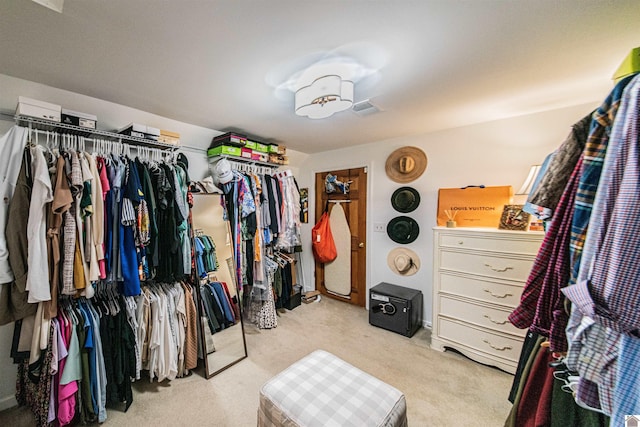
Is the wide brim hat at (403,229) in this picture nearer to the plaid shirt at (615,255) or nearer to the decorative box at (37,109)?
the plaid shirt at (615,255)

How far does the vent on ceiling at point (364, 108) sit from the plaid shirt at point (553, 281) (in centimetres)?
146

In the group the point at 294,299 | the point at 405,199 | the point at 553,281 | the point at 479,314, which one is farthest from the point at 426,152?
the point at 294,299

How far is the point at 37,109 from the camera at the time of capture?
1.41 meters

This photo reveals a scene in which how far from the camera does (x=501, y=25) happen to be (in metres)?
1.09

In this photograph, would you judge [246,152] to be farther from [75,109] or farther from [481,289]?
[481,289]

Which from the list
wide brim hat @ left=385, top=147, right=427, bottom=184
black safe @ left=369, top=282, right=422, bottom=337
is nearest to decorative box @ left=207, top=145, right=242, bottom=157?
wide brim hat @ left=385, top=147, right=427, bottom=184

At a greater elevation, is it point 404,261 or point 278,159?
point 278,159

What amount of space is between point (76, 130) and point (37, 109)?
22 centimetres

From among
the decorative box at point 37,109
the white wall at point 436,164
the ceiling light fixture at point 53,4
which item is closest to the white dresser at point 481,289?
the white wall at point 436,164

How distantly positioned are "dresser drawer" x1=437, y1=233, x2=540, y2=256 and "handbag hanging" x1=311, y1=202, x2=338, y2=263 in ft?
5.12

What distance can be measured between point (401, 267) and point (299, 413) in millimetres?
2115

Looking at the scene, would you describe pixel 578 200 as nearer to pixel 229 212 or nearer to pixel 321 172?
pixel 229 212

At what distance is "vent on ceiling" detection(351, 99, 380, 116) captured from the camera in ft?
6.21

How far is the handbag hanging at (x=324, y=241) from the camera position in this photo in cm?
345
